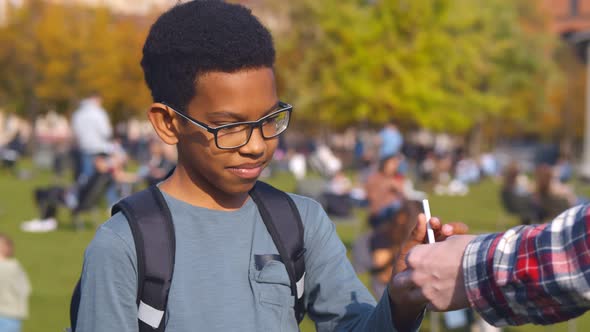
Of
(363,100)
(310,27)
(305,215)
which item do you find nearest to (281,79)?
(310,27)

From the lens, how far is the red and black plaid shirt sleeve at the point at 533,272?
1.72 m

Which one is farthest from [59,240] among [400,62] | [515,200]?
[400,62]

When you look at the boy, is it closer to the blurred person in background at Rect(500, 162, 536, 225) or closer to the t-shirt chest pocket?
the t-shirt chest pocket

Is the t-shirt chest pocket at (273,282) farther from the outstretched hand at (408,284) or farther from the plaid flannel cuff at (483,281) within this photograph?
the plaid flannel cuff at (483,281)

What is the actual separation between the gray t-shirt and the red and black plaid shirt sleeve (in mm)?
433

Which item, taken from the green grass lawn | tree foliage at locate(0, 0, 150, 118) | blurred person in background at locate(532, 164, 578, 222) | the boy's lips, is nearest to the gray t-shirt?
the boy's lips

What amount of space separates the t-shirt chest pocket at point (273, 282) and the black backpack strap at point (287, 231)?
2cm

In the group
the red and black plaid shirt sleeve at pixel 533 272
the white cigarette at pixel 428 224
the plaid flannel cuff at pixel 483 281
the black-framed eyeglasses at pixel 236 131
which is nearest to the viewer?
the red and black plaid shirt sleeve at pixel 533 272

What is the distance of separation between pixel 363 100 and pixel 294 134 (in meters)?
39.9

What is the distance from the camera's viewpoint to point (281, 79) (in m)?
51.7

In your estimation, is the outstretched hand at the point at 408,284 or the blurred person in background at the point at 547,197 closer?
the outstretched hand at the point at 408,284

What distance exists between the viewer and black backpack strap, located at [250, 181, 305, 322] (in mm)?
2352

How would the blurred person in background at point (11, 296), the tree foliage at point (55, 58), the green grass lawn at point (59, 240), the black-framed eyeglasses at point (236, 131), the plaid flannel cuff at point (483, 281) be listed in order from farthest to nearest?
the tree foliage at point (55, 58), the green grass lawn at point (59, 240), the blurred person in background at point (11, 296), the black-framed eyeglasses at point (236, 131), the plaid flannel cuff at point (483, 281)

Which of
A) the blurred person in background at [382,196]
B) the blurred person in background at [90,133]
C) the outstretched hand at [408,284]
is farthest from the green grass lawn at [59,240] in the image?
the outstretched hand at [408,284]
